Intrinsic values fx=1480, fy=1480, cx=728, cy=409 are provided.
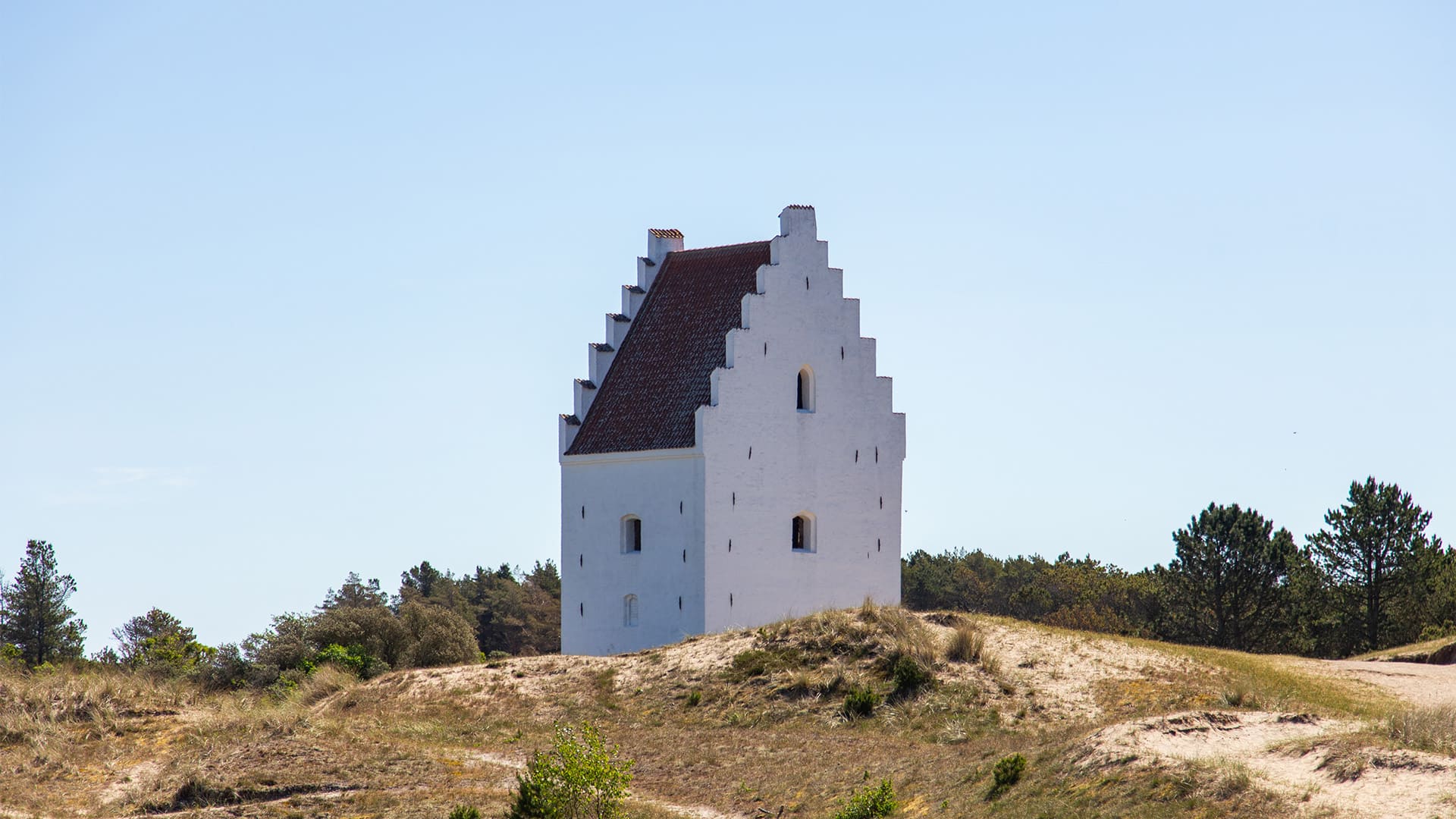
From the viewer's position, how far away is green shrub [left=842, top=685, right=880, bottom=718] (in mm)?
27109

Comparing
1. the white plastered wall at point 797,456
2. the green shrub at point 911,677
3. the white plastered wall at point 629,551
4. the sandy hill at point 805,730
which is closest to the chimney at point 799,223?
the white plastered wall at point 797,456

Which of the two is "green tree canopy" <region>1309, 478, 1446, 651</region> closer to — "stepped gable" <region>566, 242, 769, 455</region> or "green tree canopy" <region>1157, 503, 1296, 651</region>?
"green tree canopy" <region>1157, 503, 1296, 651</region>

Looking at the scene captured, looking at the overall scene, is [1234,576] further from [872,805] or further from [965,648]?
[872,805]

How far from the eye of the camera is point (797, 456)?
41.0 m

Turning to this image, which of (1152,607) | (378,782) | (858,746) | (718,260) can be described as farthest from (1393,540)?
(378,782)

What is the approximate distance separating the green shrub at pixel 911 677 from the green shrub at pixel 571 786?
1025 centimetres

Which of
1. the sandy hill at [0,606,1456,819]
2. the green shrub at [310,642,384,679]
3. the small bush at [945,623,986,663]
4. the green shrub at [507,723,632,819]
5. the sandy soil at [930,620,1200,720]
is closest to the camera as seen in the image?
the sandy hill at [0,606,1456,819]

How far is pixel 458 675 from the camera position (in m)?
32.0

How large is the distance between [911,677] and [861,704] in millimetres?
1341

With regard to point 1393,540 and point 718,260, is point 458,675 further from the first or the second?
point 1393,540

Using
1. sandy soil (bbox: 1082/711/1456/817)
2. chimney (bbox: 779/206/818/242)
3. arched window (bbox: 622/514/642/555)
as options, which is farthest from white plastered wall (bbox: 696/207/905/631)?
sandy soil (bbox: 1082/711/1456/817)

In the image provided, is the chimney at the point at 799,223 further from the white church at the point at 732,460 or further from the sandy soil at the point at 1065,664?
the sandy soil at the point at 1065,664

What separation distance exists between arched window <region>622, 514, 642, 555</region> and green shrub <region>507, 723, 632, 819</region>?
73.3ft

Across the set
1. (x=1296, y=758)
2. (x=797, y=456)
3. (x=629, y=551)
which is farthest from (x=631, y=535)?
(x=1296, y=758)
